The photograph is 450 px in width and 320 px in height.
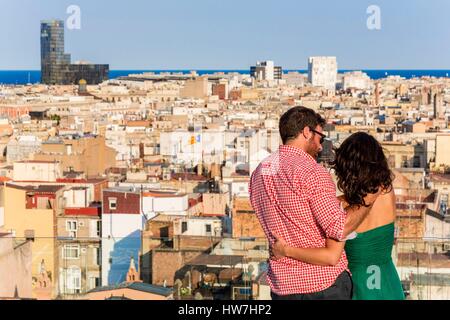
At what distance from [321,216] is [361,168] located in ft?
0.47

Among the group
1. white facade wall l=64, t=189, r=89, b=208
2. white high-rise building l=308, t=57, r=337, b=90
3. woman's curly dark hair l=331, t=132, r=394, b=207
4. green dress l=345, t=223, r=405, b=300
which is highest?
white high-rise building l=308, t=57, r=337, b=90

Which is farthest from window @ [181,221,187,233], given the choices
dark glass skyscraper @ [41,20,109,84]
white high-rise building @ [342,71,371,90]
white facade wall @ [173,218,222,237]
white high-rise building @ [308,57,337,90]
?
white high-rise building @ [308,57,337,90]

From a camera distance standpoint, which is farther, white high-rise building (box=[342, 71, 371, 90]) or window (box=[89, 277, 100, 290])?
white high-rise building (box=[342, 71, 371, 90])

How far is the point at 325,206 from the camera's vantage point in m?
1.97

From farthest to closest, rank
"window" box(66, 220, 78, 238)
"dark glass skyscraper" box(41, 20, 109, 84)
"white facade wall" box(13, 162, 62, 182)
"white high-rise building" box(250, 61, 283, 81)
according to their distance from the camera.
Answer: "white high-rise building" box(250, 61, 283, 81)
"dark glass skyscraper" box(41, 20, 109, 84)
"white facade wall" box(13, 162, 62, 182)
"window" box(66, 220, 78, 238)

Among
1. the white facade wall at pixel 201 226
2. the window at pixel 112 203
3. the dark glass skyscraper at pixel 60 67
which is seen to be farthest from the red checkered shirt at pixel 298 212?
the dark glass skyscraper at pixel 60 67

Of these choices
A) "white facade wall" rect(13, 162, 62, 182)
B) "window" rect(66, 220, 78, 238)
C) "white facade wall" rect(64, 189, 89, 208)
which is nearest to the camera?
"window" rect(66, 220, 78, 238)

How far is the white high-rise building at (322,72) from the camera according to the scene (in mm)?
77562

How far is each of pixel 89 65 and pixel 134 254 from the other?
7149 cm

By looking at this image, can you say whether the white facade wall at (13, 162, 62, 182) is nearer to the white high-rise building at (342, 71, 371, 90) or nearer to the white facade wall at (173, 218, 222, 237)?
the white facade wall at (173, 218, 222, 237)

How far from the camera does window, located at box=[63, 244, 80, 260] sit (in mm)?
3337

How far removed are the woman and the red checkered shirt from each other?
41mm

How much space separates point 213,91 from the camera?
56.6 metres
